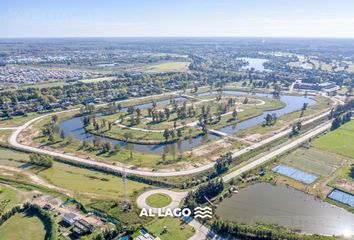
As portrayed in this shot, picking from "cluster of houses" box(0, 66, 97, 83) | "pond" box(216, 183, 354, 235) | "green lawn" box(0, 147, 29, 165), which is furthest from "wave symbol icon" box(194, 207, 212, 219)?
"cluster of houses" box(0, 66, 97, 83)

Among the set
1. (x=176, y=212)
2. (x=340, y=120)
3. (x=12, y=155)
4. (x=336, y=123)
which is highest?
(x=340, y=120)

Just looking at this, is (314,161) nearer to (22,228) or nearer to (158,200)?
(158,200)

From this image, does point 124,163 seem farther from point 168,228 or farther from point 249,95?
point 249,95

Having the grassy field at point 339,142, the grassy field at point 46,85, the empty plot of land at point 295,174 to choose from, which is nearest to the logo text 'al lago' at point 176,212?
the empty plot of land at point 295,174

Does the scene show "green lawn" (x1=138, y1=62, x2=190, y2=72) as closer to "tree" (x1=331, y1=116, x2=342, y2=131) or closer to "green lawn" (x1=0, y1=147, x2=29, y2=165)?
"tree" (x1=331, y1=116, x2=342, y2=131)

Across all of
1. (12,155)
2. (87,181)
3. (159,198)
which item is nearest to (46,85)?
(12,155)

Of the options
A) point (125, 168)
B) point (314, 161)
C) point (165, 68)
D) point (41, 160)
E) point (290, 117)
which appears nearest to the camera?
point (125, 168)

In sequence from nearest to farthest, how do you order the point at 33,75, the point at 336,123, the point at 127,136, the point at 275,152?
the point at 275,152 → the point at 127,136 → the point at 336,123 → the point at 33,75
